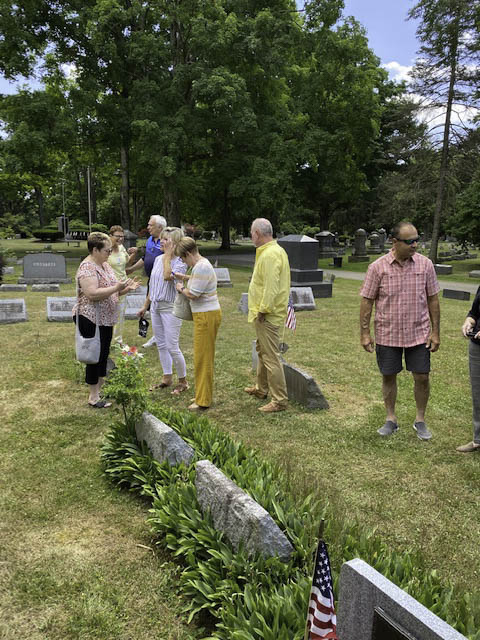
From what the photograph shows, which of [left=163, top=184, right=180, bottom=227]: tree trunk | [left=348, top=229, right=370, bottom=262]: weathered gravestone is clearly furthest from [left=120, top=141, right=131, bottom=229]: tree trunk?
[left=348, top=229, right=370, bottom=262]: weathered gravestone

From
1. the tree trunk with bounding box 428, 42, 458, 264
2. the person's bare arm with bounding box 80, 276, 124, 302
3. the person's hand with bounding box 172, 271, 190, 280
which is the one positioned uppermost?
the tree trunk with bounding box 428, 42, 458, 264

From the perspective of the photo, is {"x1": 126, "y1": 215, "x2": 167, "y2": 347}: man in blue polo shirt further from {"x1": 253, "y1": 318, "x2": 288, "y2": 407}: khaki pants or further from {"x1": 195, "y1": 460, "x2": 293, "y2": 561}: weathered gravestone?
{"x1": 195, "y1": 460, "x2": 293, "y2": 561}: weathered gravestone

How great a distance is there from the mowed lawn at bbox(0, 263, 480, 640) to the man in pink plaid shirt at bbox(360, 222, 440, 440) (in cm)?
89

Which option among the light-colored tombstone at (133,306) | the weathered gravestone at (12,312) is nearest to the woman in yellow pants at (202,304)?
the light-colored tombstone at (133,306)

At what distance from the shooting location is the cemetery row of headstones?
1.71m

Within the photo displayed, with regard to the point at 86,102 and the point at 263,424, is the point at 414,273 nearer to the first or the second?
the point at 263,424

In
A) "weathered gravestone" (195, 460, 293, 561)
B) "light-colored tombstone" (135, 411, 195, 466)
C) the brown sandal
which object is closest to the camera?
"weathered gravestone" (195, 460, 293, 561)

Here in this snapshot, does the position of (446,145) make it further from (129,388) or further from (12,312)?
(129,388)

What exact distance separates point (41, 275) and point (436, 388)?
46.0 feet

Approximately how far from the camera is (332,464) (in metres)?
4.32

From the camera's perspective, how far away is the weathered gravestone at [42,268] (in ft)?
53.6

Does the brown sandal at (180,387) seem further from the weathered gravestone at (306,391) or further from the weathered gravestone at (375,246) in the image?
the weathered gravestone at (375,246)

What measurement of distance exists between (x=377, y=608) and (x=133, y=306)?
9.65m

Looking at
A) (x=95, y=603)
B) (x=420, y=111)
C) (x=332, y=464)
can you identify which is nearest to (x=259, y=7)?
(x=420, y=111)
